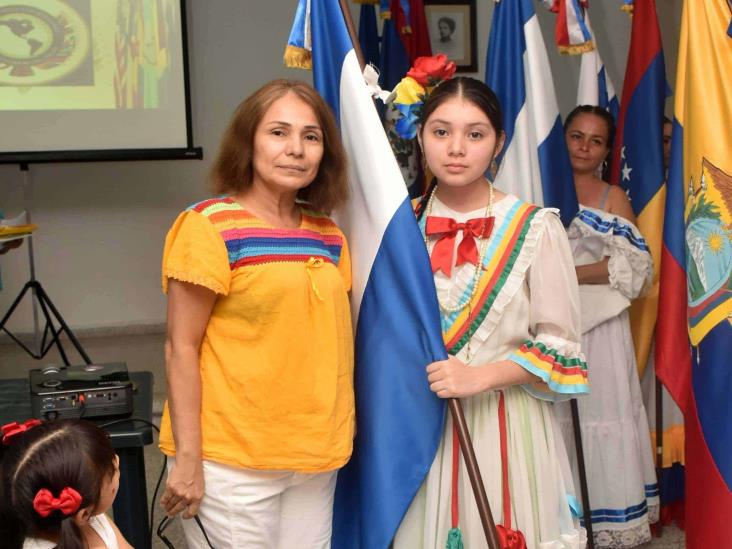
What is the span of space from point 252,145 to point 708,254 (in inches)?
44.1

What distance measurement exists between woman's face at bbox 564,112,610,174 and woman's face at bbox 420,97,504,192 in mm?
1089

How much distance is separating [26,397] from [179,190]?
3.17m

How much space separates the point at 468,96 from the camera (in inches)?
69.5

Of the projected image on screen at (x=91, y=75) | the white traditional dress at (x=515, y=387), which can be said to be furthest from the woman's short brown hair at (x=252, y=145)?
the projected image on screen at (x=91, y=75)

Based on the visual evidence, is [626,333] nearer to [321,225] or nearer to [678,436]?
[678,436]

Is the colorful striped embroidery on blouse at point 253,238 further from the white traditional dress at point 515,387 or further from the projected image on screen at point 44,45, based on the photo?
the projected image on screen at point 44,45

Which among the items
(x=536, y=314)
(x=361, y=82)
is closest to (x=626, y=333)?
(x=536, y=314)

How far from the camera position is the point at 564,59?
17.8ft

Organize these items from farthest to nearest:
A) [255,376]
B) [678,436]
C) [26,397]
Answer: [678,436]
[26,397]
[255,376]

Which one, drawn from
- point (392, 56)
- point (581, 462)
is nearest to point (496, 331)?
point (581, 462)

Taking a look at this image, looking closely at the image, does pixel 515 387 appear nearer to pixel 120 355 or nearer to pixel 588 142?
pixel 588 142

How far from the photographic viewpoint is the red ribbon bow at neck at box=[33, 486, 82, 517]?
53.2 inches

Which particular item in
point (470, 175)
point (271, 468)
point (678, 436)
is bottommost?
point (678, 436)

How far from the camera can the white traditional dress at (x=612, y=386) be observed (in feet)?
8.70
